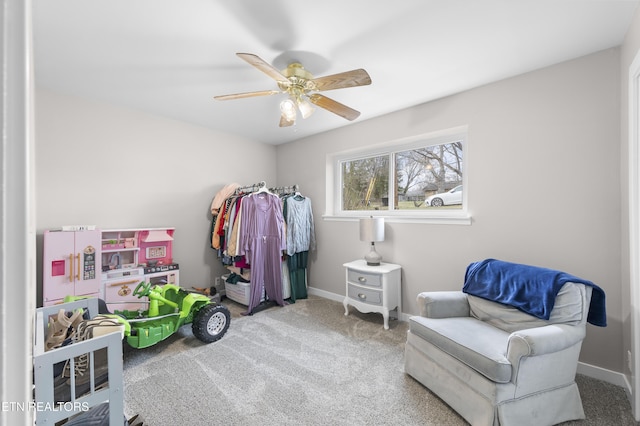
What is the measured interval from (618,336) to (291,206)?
3252mm

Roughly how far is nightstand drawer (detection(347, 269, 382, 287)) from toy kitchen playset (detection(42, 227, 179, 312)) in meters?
2.03

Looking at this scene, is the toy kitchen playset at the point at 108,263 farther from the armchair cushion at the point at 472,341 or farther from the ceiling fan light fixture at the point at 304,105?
the armchair cushion at the point at 472,341

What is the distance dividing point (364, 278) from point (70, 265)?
9.16 ft

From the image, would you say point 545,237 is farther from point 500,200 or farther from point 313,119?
point 313,119

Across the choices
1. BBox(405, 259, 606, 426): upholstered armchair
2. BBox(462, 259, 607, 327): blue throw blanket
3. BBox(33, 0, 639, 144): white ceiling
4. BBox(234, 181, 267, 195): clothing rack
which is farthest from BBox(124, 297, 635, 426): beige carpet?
BBox(33, 0, 639, 144): white ceiling

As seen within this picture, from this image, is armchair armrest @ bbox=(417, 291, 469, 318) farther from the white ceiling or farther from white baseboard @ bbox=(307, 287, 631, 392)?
the white ceiling

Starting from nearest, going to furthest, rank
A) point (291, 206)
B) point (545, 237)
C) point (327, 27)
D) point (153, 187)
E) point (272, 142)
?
point (327, 27)
point (545, 237)
point (153, 187)
point (291, 206)
point (272, 142)

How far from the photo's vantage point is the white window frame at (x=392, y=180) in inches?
110

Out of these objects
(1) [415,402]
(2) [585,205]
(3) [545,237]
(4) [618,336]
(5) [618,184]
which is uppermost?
(5) [618,184]

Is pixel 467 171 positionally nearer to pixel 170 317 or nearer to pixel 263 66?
pixel 263 66

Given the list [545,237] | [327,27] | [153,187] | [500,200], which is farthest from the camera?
[153,187]

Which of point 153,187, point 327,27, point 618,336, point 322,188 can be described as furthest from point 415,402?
point 153,187

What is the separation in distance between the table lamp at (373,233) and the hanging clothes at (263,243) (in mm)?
1080

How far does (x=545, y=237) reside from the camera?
7.32 feet
